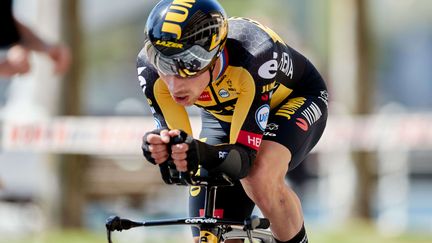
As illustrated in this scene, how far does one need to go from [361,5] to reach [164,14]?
1066cm

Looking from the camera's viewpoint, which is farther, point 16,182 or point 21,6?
point 21,6

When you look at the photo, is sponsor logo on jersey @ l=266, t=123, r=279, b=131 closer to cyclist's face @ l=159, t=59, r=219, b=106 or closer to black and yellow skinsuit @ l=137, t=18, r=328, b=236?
black and yellow skinsuit @ l=137, t=18, r=328, b=236

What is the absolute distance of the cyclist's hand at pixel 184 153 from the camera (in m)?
5.92

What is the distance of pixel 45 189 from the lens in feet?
50.3

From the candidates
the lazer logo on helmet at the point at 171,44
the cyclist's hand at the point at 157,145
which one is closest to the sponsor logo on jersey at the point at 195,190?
the cyclist's hand at the point at 157,145

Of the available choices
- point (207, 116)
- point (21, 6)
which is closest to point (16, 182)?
point (21, 6)

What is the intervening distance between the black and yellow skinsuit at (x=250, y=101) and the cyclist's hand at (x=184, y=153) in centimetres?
55

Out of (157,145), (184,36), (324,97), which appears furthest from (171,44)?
(324,97)

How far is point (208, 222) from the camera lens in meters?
6.17

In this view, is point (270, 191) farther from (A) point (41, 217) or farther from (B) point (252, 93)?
(A) point (41, 217)

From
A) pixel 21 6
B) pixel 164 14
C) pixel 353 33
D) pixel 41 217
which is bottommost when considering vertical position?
pixel 41 217

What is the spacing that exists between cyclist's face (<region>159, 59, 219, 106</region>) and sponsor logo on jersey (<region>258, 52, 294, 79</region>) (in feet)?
1.14

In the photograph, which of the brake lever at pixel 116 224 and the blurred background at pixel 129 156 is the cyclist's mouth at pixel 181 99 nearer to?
the brake lever at pixel 116 224

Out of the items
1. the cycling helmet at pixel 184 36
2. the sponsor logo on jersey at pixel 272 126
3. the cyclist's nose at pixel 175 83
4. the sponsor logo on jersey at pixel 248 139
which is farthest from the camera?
the sponsor logo on jersey at pixel 272 126
